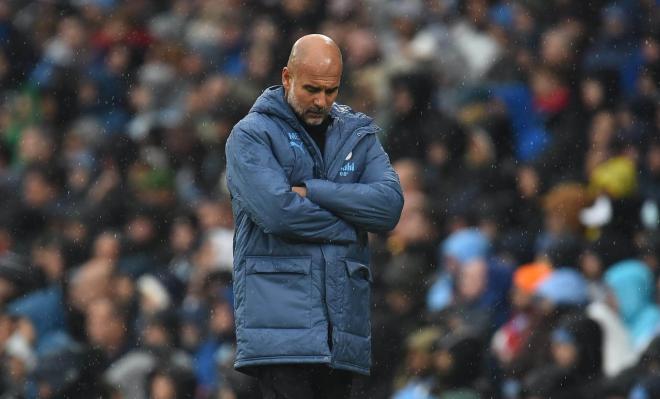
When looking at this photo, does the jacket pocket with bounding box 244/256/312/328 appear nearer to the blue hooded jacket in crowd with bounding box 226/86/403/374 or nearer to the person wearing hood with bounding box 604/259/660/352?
the blue hooded jacket in crowd with bounding box 226/86/403/374

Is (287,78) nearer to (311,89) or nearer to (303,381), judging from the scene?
(311,89)

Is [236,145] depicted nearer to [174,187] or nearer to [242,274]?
[242,274]

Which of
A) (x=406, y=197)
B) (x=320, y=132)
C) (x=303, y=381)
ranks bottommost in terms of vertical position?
(x=406, y=197)

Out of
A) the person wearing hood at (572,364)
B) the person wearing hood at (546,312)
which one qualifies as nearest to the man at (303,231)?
the person wearing hood at (572,364)

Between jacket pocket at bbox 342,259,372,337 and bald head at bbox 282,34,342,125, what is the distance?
0.63 m

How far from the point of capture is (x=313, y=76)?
6.48 meters

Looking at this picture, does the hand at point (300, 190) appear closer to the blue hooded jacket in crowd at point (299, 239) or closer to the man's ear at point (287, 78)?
the blue hooded jacket in crowd at point (299, 239)

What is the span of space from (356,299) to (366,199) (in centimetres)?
40

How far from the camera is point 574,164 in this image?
476 inches

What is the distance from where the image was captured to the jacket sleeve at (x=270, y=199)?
6.41 m

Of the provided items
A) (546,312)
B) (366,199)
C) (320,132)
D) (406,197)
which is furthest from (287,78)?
(406,197)

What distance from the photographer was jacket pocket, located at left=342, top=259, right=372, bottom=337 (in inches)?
256

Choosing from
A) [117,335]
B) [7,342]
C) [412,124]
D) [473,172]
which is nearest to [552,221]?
[473,172]

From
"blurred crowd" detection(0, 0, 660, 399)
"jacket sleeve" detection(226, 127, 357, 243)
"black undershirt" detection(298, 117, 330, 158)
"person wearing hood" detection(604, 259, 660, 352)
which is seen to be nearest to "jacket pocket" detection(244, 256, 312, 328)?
"jacket sleeve" detection(226, 127, 357, 243)
